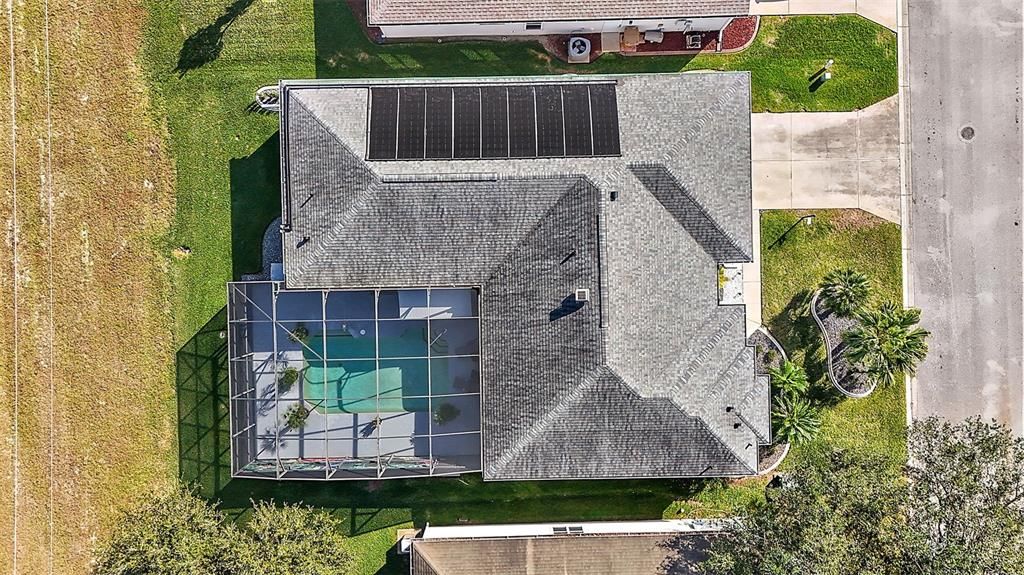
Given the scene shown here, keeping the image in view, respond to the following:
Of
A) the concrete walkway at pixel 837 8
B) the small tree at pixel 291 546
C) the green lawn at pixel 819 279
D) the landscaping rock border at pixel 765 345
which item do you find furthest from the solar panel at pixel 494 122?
the small tree at pixel 291 546

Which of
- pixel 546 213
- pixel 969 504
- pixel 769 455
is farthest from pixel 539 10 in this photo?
pixel 969 504

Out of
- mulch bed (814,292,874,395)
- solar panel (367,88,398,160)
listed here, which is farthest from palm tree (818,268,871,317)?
solar panel (367,88,398,160)

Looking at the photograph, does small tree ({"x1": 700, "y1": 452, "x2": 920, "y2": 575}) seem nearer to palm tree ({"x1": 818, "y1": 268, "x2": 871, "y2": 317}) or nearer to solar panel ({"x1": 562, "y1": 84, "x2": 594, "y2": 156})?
palm tree ({"x1": 818, "y1": 268, "x2": 871, "y2": 317})

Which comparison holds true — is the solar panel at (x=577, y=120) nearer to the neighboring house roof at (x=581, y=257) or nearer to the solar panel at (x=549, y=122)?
the solar panel at (x=549, y=122)

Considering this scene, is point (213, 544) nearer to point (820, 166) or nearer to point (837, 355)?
point (837, 355)

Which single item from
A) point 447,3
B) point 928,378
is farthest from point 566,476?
point 447,3

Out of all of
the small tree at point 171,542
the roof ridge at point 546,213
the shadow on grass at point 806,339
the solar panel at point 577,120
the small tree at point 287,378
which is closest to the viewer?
the small tree at point 171,542

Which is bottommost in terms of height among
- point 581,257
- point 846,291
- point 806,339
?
point 806,339
